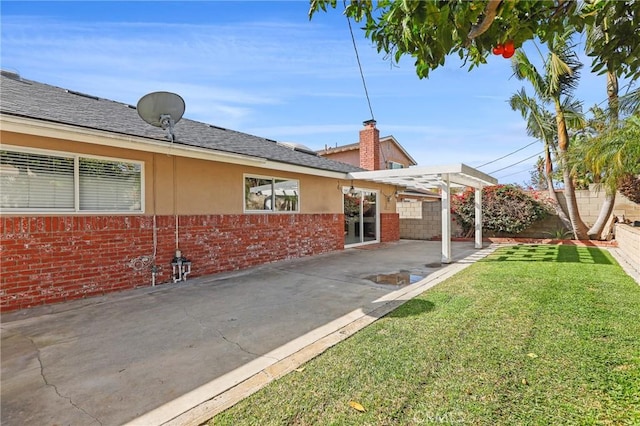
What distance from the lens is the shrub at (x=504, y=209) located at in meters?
15.5

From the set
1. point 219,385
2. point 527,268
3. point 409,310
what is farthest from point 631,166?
point 219,385

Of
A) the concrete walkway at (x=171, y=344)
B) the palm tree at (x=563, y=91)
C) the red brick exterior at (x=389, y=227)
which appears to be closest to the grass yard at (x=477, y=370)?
the concrete walkway at (x=171, y=344)

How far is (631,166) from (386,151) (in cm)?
1948

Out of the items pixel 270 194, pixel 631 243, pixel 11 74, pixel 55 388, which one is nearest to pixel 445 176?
pixel 631 243

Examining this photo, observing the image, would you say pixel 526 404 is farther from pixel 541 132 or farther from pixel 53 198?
pixel 541 132

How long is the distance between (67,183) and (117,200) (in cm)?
96

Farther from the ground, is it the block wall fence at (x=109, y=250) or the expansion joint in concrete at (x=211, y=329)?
the block wall fence at (x=109, y=250)

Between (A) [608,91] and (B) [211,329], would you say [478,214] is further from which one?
(B) [211,329]

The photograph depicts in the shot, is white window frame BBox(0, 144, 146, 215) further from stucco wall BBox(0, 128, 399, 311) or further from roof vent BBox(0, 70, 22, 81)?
roof vent BBox(0, 70, 22, 81)

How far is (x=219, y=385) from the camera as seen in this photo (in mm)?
3281

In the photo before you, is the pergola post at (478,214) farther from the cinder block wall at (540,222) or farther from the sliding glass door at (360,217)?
the sliding glass door at (360,217)

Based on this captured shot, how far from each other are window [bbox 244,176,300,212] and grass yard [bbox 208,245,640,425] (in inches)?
244

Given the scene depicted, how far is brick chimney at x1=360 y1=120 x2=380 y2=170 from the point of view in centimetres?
1900

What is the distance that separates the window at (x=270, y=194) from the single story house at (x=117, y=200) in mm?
39
